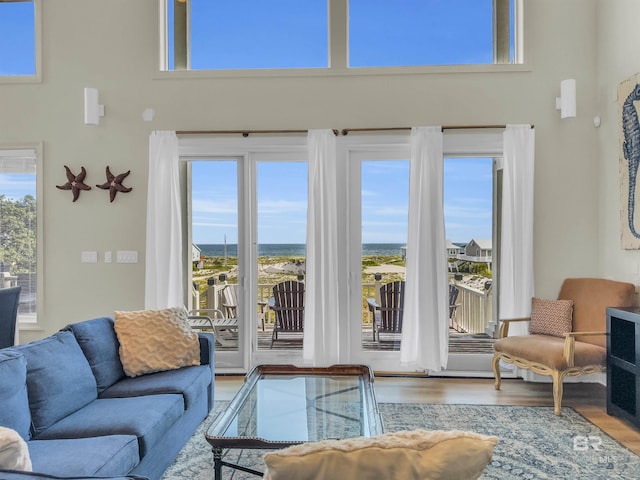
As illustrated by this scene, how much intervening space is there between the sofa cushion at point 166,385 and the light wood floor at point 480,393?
0.95 metres

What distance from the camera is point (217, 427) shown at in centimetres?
225

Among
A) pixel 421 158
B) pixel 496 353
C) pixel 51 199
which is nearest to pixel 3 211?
pixel 51 199

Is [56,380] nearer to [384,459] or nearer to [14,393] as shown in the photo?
[14,393]

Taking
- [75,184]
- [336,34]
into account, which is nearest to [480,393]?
[336,34]

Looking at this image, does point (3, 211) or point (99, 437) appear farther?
point (3, 211)

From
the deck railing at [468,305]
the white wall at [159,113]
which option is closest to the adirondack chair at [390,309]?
the deck railing at [468,305]

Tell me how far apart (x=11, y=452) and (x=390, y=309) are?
3.69 meters

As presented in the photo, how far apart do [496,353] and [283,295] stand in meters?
2.03

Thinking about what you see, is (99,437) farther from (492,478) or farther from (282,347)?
(282,347)

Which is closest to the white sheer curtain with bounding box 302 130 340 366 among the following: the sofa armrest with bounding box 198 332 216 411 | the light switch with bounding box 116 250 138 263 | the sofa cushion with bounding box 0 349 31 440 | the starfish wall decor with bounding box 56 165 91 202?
the sofa armrest with bounding box 198 332 216 411

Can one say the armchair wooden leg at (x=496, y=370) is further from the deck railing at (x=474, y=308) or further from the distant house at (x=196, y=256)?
the distant house at (x=196, y=256)

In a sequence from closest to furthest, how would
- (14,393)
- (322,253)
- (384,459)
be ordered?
(384,459)
(14,393)
(322,253)

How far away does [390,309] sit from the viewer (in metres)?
4.66

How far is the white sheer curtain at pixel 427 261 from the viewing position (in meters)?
4.37
